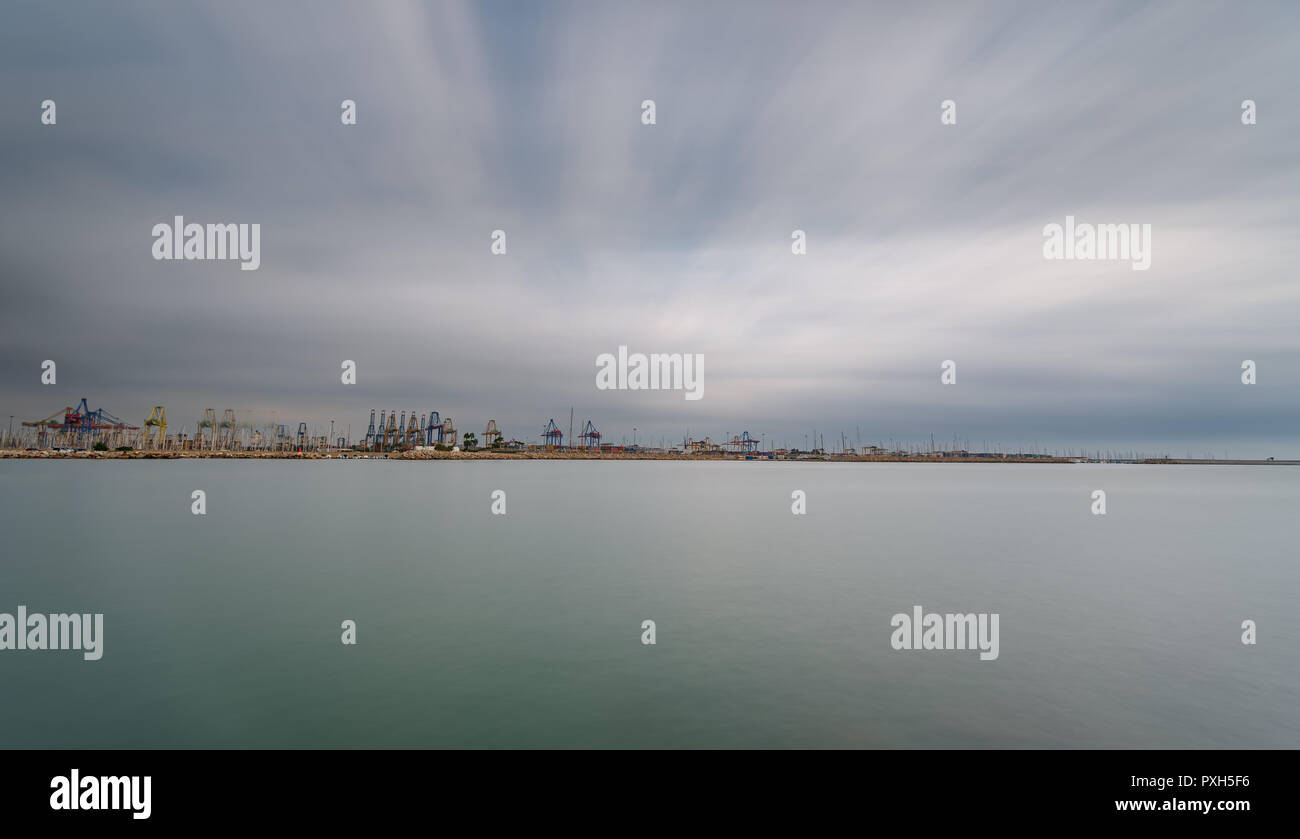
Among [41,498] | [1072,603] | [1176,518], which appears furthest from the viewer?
[41,498]

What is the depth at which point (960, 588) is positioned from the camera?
21.9 meters

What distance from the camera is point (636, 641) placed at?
15.5 metres

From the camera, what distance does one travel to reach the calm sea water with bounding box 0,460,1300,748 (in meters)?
10.5

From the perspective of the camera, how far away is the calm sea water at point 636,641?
1054 cm
